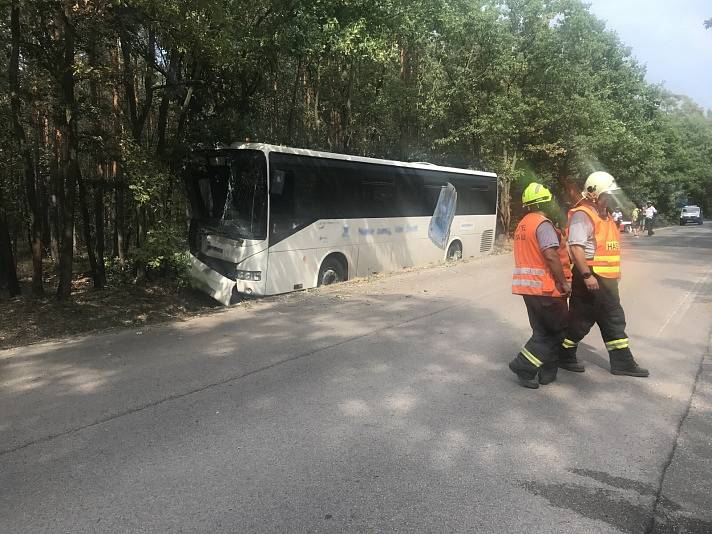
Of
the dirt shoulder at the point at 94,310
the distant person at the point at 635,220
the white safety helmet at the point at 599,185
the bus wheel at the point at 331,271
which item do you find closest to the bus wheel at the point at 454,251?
the bus wheel at the point at 331,271

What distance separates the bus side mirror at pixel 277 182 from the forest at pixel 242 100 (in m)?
1.58

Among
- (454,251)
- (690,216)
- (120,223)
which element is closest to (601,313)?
(454,251)

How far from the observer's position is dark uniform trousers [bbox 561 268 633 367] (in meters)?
5.01

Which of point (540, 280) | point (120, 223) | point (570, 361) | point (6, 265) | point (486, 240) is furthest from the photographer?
point (486, 240)

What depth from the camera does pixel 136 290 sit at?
36.5 feet

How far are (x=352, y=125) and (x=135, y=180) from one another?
10542 millimetres

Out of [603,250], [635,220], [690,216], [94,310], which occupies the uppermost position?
[603,250]

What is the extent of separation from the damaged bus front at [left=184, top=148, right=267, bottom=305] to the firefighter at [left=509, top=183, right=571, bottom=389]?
18.6 ft

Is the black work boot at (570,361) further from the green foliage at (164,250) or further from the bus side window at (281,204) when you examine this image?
the green foliage at (164,250)

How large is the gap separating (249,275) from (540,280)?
6.00m

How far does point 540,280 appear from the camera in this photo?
15.3 ft

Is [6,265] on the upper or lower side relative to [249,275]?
upper

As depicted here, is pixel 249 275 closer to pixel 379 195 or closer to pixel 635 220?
pixel 379 195

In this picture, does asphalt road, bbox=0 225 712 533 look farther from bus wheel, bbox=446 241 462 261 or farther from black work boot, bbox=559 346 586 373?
bus wheel, bbox=446 241 462 261
